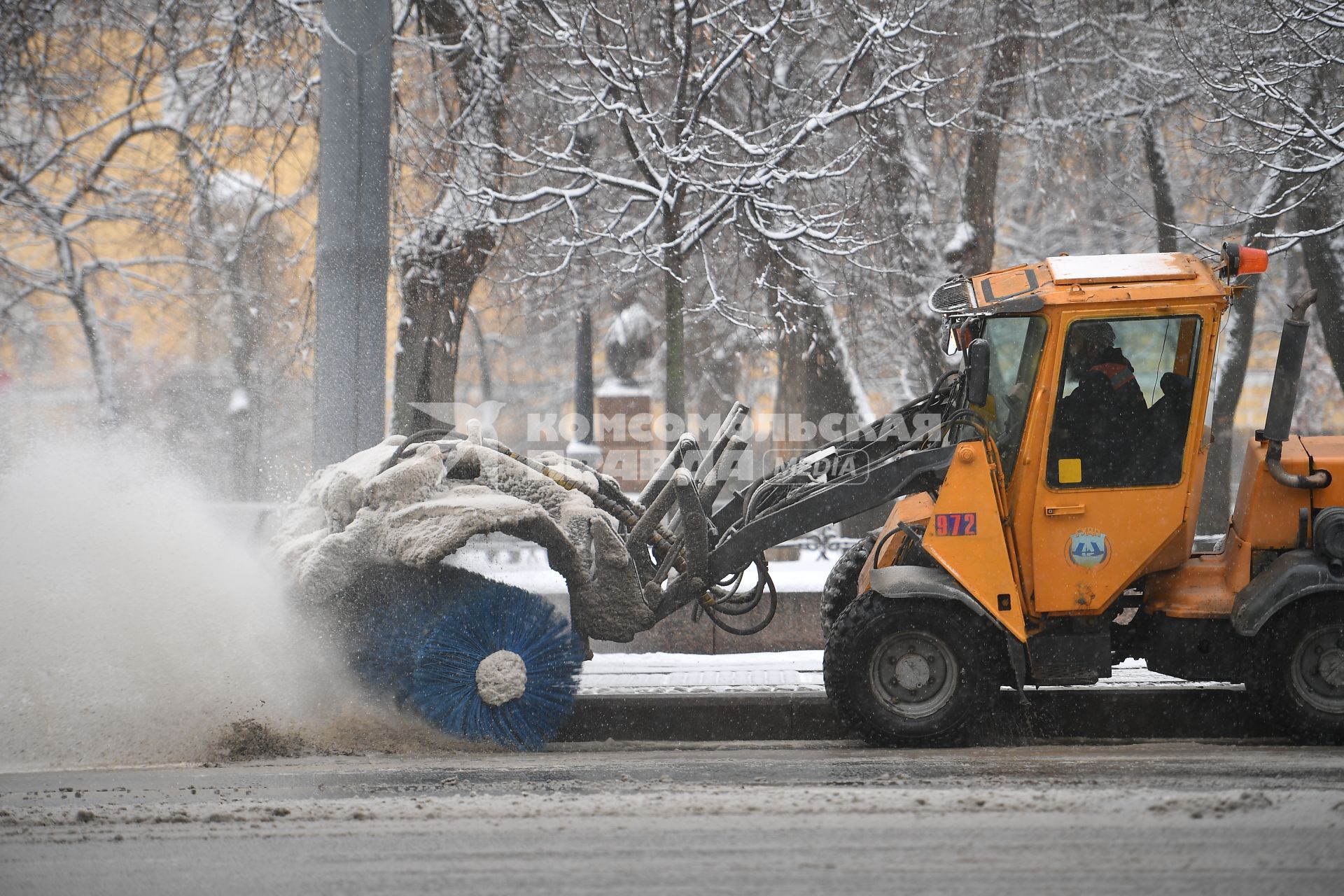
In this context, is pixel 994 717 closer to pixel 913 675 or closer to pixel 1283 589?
pixel 913 675

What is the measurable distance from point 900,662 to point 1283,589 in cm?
175

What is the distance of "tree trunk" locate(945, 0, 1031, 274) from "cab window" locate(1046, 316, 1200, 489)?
19.6 ft

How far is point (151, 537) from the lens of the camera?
6.86 metres

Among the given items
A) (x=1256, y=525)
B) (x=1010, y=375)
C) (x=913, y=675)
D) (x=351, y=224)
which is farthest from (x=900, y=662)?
(x=351, y=224)

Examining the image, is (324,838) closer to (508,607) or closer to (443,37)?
(508,607)

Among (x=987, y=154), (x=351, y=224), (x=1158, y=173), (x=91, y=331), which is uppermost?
(x=1158, y=173)

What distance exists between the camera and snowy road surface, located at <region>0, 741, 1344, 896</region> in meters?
3.82

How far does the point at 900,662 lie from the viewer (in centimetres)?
557

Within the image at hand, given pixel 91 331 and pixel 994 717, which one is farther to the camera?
pixel 91 331

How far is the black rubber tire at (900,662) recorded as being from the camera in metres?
5.50

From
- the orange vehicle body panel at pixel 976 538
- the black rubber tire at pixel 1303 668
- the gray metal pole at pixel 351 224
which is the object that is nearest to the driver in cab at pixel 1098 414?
the orange vehicle body panel at pixel 976 538

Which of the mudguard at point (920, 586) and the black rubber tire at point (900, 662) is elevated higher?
the mudguard at point (920, 586)

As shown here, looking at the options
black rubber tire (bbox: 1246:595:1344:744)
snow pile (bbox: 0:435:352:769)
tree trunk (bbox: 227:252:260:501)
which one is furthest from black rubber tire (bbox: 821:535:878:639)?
tree trunk (bbox: 227:252:260:501)

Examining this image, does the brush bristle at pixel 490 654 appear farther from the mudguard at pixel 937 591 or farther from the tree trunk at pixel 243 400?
the tree trunk at pixel 243 400
